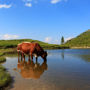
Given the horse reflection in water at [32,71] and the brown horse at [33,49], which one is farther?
the brown horse at [33,49]

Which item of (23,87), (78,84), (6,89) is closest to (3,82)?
(6,89)

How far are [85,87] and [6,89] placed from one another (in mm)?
4832

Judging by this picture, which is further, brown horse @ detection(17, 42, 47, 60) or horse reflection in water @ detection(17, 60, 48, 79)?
brown horse @ detection(17, 42, 47, 60)

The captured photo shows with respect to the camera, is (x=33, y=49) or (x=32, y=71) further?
(x=33, y=49)

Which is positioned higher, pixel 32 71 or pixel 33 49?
pixel 33 49

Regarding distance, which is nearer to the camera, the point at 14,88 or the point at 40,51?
the point at 14,88

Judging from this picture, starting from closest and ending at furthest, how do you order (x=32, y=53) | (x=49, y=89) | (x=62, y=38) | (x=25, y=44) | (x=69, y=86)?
1. (x=49, y=89)
2. (x=69, y=86)
3. (x=32, y=53)
4. (x=25, y=44)
5. (x=62, y=38)

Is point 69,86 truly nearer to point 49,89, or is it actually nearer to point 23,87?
point 49,89

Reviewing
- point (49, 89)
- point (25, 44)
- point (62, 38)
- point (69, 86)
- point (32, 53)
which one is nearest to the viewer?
point (49, 89)

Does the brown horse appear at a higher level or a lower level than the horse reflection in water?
higher

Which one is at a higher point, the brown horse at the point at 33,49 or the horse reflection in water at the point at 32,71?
the brown horse at the point at 33,49

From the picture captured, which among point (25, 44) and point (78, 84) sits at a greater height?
point (25, 44)

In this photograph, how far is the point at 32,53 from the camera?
18.2m

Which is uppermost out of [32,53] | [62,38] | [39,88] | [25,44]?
[62,38]
